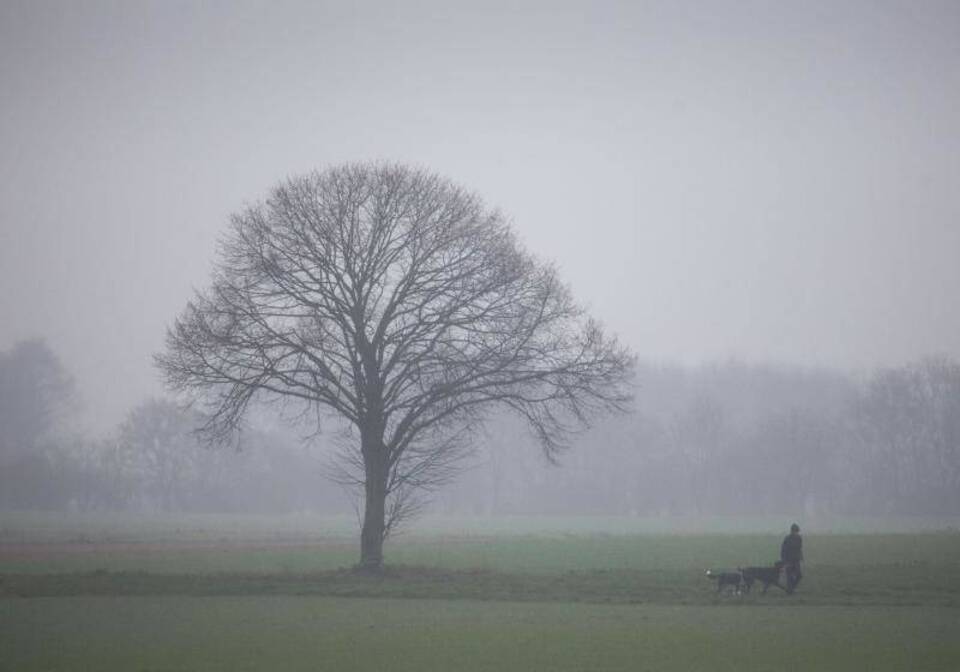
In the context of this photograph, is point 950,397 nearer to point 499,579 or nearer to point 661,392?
point 661,392

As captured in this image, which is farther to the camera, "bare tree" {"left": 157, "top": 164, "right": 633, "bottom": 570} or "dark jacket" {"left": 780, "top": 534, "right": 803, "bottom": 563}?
"bare tree" {"left": 157, "top": 164, "right": 633, "bottom": 570}

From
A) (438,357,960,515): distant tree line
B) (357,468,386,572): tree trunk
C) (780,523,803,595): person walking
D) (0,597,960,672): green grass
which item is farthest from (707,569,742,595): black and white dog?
(438,357,960,515): distant tree line

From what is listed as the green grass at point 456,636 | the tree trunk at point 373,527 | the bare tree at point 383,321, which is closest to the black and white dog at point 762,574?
the green grass at point 456,636

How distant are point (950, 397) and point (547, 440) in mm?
90178

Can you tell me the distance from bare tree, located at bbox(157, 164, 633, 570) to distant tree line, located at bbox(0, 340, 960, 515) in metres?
62.2

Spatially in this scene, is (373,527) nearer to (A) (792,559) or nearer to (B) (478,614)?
(B) (478,614)

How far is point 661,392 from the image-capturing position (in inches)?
5394

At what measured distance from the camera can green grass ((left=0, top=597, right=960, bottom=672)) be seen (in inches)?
559

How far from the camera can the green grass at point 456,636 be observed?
14.2 m

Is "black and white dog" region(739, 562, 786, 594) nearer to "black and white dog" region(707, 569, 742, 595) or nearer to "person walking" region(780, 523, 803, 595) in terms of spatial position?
"black and white dog" region(707, 569, 742, 595)

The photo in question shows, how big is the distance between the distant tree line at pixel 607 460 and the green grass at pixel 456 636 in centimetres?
7070

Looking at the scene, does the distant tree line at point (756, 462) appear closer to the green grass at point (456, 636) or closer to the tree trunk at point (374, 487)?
the tree trunk at point (374, 487)

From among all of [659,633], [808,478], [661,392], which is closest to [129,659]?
[659,633]

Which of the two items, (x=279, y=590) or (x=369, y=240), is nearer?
(x=279, y=590)
